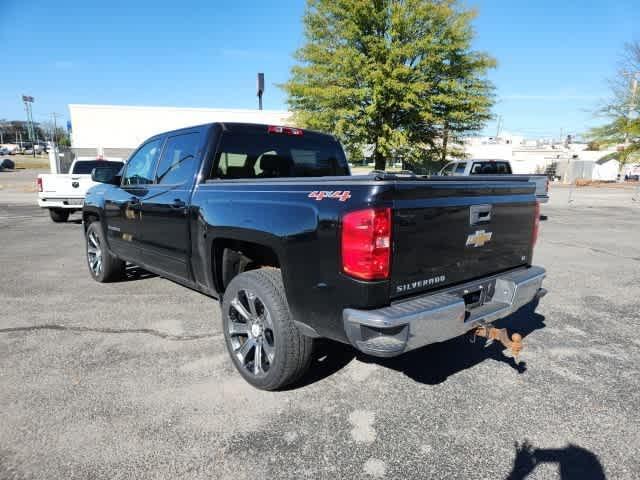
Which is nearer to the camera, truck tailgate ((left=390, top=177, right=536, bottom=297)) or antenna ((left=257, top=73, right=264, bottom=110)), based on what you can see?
truck tailgate ((left=390, top=177, right=536, bottom=297))

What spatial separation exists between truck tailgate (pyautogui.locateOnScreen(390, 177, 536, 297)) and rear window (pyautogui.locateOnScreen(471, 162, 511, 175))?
11.8m

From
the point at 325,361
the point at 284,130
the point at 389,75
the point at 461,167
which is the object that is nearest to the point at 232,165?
the point at 284,130

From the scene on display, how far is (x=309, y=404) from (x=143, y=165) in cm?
320

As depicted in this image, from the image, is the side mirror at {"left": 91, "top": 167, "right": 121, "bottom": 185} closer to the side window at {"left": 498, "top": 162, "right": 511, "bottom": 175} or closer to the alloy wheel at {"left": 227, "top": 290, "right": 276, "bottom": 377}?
the alloy wheel at {"left": 227, "top": 290, "right": 276, "bottom": 377}

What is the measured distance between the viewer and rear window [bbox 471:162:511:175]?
14430 mm

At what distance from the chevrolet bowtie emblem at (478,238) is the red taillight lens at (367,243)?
0.81 metres

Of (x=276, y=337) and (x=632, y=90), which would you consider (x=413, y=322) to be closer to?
(x=276, y=337)

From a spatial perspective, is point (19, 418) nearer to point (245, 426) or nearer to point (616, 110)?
point (245, 426)

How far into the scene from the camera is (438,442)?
2.52m

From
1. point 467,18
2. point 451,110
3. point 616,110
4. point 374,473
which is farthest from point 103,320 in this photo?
point 616,110

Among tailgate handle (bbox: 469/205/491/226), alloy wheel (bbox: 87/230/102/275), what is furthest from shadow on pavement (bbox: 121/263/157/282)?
tailgate handle (bbox: 469/205/491/226)

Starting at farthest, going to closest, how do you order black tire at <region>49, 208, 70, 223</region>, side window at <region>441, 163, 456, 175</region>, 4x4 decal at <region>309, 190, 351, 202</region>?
1. side window at <region>441, 163, 456, 175</region>
2. black tire at <region>49, 208, 70, 223</region>
3. 4x4 decal at <region>309, 190, 351, 202</region>

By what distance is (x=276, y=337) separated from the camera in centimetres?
283

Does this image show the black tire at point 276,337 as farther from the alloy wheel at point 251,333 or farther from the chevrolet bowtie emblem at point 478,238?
the chevrolet bowtie emblem at point 478,238
